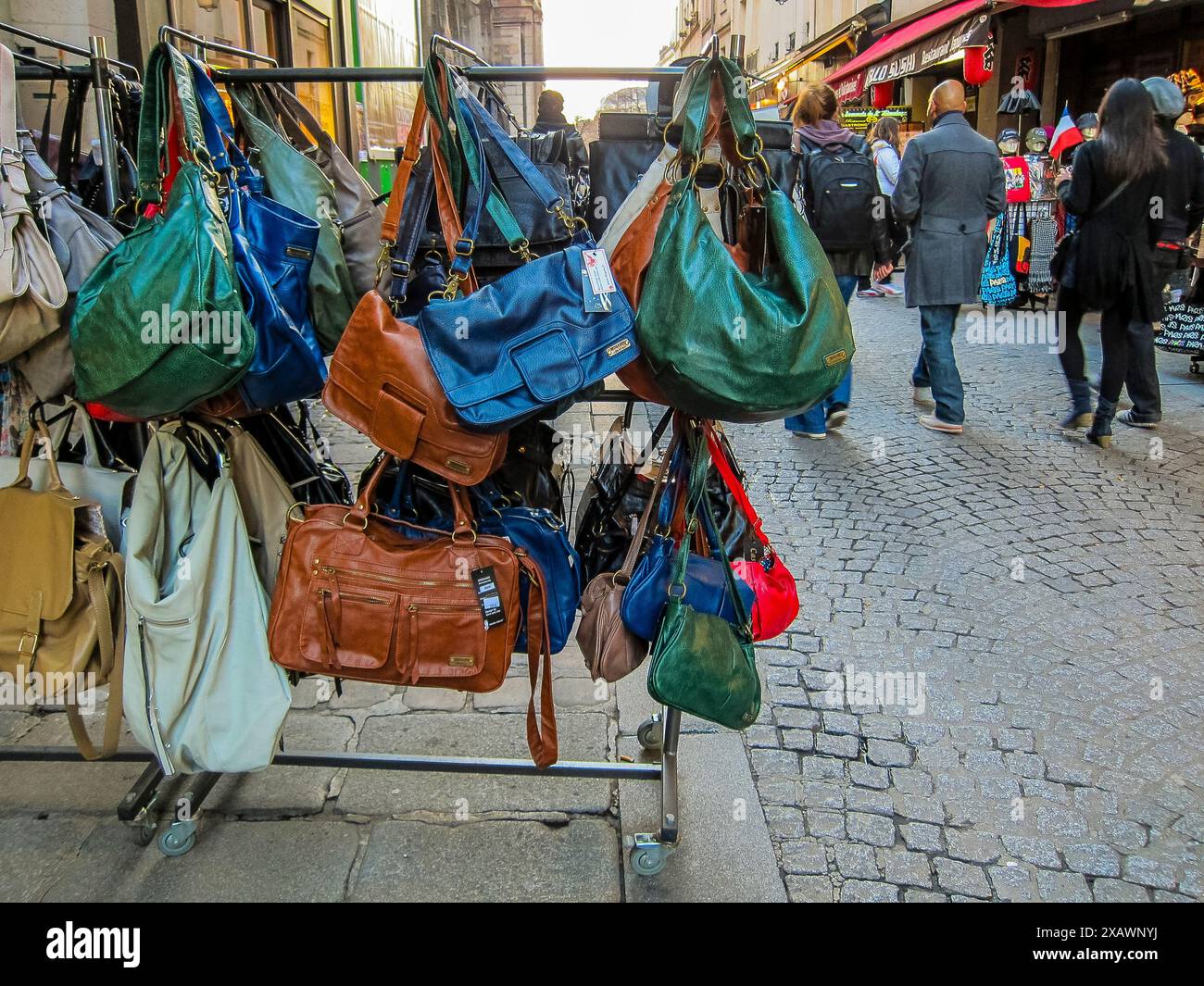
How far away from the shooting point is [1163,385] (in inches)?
308

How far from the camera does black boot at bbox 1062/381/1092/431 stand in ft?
21.8

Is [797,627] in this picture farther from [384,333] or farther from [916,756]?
[384,333]

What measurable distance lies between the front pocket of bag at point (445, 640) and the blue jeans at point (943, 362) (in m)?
5.32

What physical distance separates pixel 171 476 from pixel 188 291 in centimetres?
58

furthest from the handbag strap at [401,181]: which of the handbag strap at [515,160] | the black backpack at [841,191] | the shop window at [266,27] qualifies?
the shop window at [266,27]

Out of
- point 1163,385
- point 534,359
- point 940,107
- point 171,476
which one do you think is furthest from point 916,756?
point 1163,385

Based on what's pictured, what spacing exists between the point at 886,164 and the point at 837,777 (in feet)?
32.1

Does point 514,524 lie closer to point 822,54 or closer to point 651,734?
point 651,734

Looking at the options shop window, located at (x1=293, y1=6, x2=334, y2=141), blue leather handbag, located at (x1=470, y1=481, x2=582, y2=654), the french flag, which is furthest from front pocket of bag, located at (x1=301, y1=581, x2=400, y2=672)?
the french flag

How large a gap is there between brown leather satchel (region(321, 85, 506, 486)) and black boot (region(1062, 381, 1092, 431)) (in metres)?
5.85

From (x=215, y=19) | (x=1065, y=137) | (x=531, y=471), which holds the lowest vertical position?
(x=531, y=471)

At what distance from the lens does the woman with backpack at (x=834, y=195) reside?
657 centimetres

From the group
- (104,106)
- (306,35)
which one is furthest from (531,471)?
(306,35)

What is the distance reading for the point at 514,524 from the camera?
229 cm
